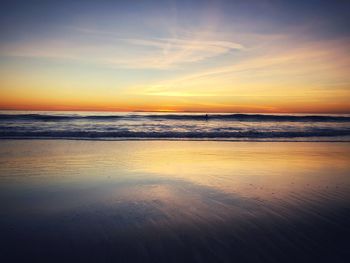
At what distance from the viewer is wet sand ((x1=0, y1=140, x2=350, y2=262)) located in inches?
113

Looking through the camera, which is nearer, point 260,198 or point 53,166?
point 260,198

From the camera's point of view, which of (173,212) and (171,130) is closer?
(173,212)

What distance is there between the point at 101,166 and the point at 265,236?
5.00m

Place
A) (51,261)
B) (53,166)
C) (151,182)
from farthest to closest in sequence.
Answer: (53,166)
(151,182)
(51,261)

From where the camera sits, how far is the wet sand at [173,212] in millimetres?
2865

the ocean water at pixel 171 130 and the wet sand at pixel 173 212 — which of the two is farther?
the ocean water at pixel 171 130

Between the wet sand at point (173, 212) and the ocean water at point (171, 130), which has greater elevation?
the ocean water at point (171, 130)

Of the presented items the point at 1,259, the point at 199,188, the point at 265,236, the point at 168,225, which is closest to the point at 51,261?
Result: the point at 1,259

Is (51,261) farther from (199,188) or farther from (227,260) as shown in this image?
(199,188)

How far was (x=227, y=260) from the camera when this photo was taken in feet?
8.89

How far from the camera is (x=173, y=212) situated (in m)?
3.95

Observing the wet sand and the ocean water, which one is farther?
the ocean water

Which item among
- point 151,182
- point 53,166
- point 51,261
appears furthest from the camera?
point 53,166

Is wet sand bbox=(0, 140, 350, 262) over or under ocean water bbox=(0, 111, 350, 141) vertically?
under
